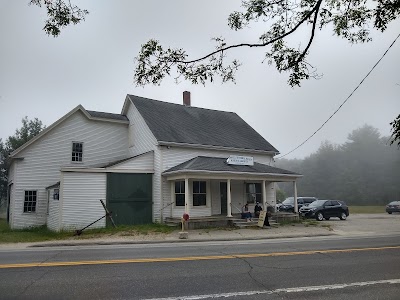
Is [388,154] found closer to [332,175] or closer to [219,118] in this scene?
[332,175]

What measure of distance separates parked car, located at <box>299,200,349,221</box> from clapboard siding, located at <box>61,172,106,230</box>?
633 inches

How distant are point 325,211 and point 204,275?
22.9 meters

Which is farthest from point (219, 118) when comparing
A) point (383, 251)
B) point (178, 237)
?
point (383, 251)

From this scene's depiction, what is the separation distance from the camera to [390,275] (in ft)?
25.8

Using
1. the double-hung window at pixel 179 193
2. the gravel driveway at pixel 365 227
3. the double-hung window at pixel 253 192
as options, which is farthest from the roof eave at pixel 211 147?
the gravel driveway at pixel 365 227

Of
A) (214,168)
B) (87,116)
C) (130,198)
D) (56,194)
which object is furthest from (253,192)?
(56,194)

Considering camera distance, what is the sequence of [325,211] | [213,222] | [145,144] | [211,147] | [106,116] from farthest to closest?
[325,211] < [106,116] < [211,147] < [145,144] < [213,222]

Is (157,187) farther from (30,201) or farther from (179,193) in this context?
(30,201)

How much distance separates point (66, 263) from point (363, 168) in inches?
3001

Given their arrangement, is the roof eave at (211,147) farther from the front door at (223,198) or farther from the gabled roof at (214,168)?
the front door at (223,198)

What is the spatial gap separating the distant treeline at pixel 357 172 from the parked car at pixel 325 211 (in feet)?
151

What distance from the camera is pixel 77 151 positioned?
24.8 m

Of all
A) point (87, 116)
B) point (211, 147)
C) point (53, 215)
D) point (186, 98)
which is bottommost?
point (53, 215)

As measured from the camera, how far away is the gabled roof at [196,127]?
24.0 meters
